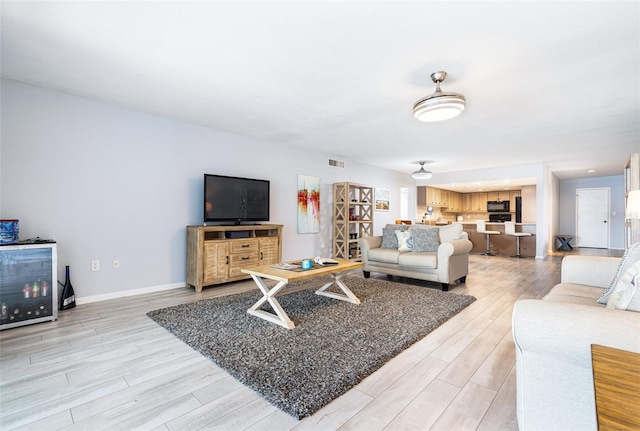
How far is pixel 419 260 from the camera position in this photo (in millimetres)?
4066

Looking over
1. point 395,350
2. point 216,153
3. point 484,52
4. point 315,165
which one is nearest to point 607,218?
point 315,165

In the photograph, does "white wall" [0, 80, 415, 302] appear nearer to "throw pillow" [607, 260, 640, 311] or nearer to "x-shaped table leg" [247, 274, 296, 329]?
"x-shaped table leg" [247, 274, 296, 329]

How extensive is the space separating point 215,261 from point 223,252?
16cm

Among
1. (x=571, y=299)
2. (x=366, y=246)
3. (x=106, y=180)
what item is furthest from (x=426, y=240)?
(x=106, y=180)

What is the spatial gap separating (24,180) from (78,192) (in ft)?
1.42

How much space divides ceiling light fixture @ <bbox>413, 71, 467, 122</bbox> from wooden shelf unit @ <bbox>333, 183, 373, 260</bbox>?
3.37m

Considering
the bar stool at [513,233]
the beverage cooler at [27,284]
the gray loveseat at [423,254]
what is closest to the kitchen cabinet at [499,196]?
the bar stool at [513,233]

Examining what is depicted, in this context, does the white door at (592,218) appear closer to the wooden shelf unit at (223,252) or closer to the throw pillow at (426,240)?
the throw pillow at (426,240)

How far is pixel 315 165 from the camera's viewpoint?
596cm

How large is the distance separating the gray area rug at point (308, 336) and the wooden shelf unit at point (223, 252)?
0.59 meters

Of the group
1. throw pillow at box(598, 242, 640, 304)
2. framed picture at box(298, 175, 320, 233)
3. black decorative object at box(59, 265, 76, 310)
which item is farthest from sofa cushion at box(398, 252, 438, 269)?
black decorative object at box(59, 265, 76, 310)

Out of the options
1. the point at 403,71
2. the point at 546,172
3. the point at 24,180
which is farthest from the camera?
the point at 546,172

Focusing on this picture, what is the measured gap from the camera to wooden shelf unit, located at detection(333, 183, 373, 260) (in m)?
6.12

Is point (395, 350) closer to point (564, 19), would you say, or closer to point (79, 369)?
point (79, 369)
